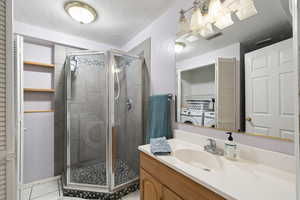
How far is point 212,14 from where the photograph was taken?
107 centimetres

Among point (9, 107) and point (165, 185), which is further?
point (165, 185)

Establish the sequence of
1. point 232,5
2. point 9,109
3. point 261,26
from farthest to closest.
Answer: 1. point 232,5
2. point 261,26
3. point 9,109

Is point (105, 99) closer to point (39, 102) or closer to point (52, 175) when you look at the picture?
point (39, 102)

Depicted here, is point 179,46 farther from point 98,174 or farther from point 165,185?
point 98,174

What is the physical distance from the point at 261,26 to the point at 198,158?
3.51ft

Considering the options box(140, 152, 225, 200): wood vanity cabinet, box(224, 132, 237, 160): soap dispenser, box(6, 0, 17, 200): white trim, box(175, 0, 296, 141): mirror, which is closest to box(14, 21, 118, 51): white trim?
box(6, 0, 17, 200): white trim

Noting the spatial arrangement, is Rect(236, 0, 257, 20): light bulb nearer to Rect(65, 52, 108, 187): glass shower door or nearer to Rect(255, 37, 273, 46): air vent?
Rect(255, 37, 273, 46): air vent

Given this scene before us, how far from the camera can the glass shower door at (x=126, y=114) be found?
A: 5.70 feet

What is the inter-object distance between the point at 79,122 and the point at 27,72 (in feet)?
3.42

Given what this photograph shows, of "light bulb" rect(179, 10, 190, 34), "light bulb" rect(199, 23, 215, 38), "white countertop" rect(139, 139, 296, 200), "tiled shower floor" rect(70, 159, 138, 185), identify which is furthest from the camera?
"tiled shower floor" rect(70, 159, 138, 185)

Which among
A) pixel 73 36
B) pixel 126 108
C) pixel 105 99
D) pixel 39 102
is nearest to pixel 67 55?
pixel 73 36

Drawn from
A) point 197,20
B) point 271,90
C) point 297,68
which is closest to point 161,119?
point 271,90

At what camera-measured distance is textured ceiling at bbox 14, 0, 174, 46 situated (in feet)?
4.63

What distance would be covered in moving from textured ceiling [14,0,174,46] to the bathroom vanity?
5.19 ft
